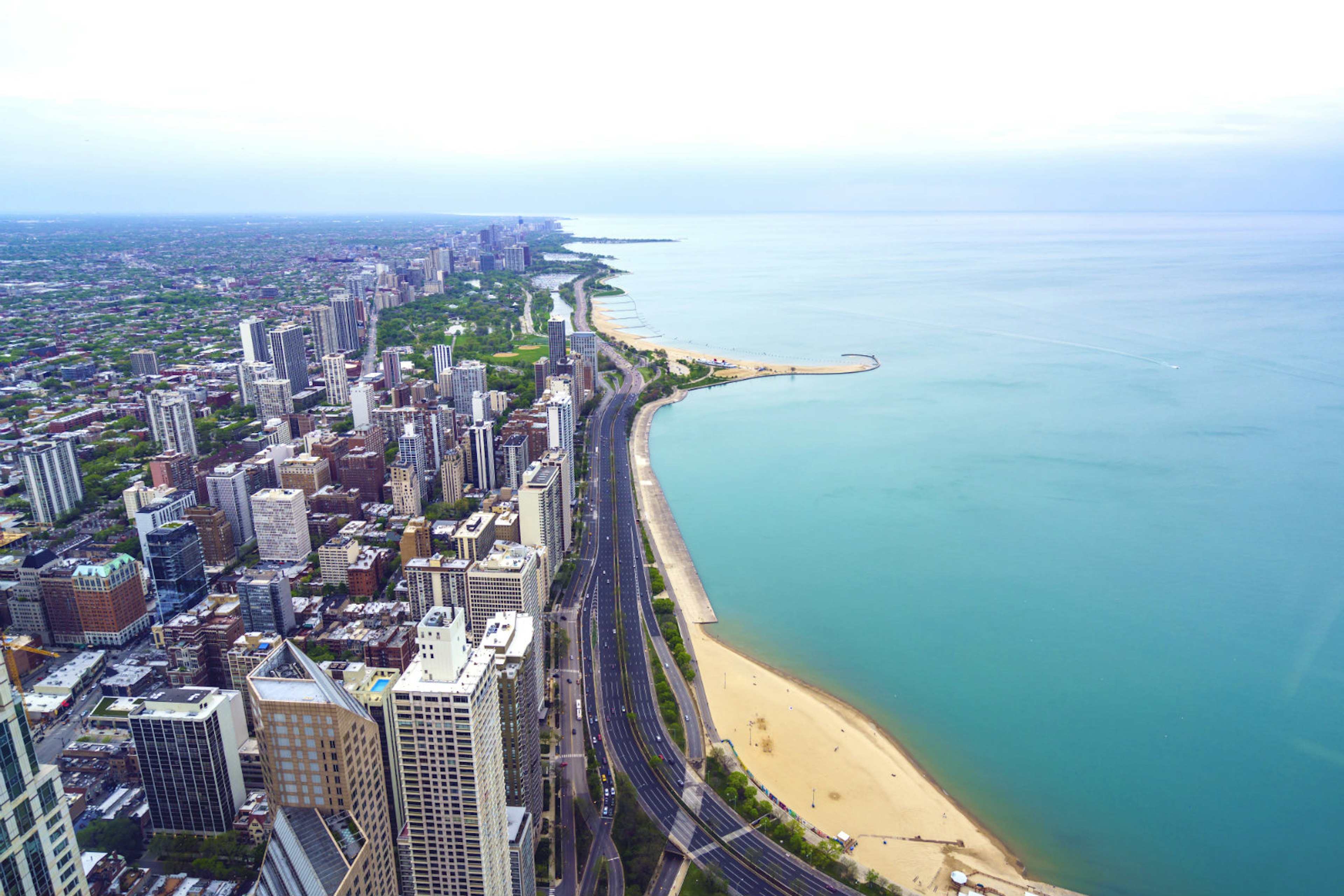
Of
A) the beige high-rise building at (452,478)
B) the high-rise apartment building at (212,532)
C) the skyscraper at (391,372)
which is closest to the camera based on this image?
the high-rise apartment building at (212,532)

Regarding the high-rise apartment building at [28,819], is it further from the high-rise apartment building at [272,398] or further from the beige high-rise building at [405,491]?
the high-rise apartment building at [272,398]

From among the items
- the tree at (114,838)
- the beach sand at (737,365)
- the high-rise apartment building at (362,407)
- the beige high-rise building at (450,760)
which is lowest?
the tree at (114,838)

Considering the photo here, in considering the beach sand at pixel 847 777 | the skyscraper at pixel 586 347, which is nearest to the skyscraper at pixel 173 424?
the skyscraper at pixel 586 347

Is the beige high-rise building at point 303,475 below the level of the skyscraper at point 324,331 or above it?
below

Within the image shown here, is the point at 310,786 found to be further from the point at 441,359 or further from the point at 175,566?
the point at 441,359

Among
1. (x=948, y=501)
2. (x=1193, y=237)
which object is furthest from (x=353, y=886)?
(x=1193, y=237)

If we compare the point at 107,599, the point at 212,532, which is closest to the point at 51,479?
the point at 212,532

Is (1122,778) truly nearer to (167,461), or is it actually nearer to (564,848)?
(564,848)

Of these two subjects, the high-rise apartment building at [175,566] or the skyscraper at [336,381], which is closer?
the high-rise apartment building at [175,566]
